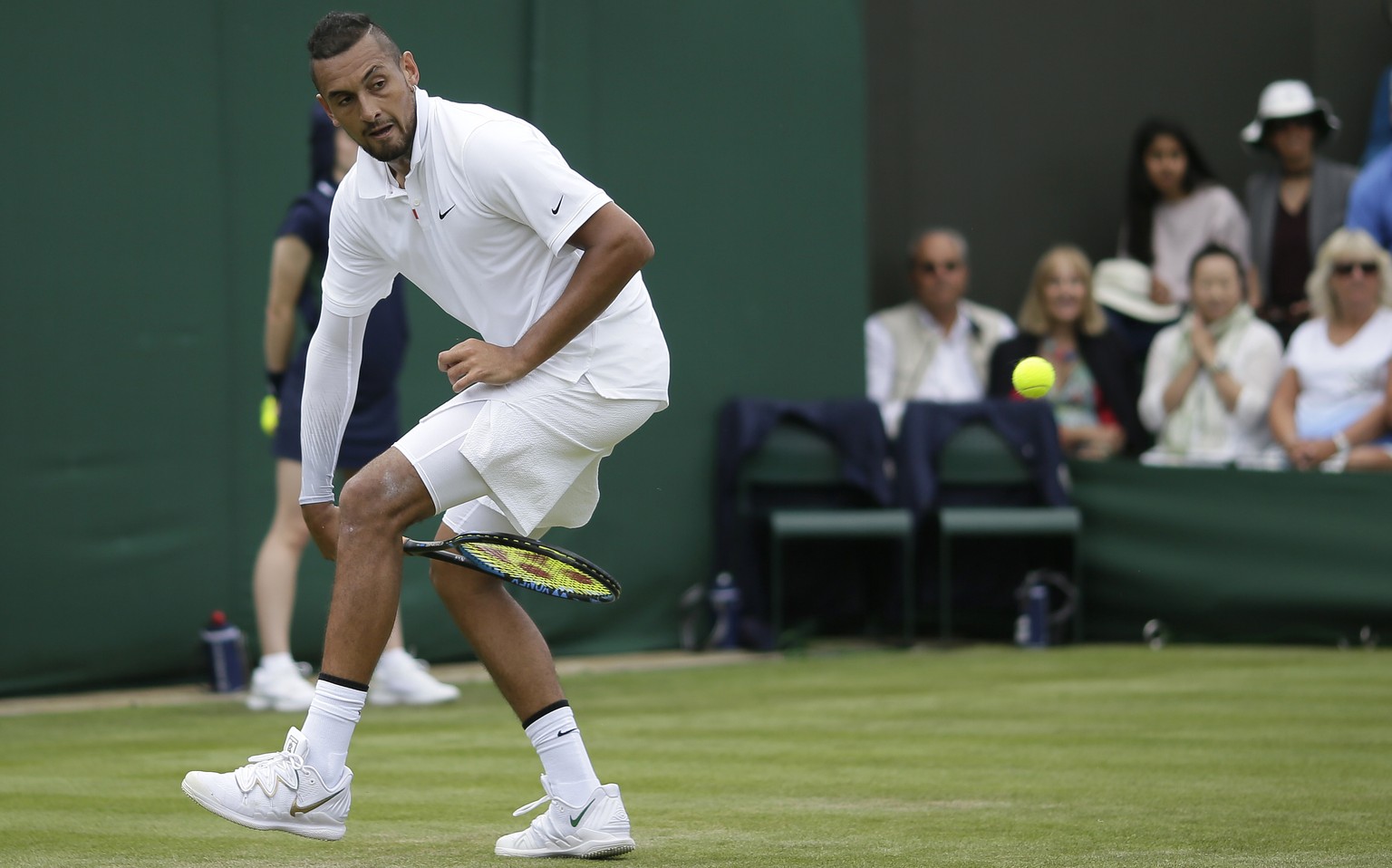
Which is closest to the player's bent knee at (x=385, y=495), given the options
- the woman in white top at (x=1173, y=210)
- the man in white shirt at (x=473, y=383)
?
the man in white shirt at (x=473, y=383)

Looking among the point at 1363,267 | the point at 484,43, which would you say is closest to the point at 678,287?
the point at 484,43

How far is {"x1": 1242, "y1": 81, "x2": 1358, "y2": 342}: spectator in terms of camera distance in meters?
10.0

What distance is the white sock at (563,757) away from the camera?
155 inches

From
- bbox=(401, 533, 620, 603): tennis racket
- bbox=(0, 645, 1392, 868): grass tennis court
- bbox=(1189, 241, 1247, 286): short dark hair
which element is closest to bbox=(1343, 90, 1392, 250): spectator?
bbox=(1189, 241, 1247, 286): short dark hair

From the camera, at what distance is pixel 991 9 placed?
1138 cm

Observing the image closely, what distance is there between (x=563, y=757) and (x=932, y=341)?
19.8 ft

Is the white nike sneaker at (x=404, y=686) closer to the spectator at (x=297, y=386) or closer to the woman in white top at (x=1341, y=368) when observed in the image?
the spectator at (x=297, y=386)

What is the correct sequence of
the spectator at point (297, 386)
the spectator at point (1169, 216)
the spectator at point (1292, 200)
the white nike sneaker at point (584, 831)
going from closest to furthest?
the white nike sneaker at point (584, 831) → the spectator at point (297, 386) → the spectator at point (1292, 200) → the spectator at point (1169, 216)

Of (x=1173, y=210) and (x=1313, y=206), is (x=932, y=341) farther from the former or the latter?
(x=1313, y=206)

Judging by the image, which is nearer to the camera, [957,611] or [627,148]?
[627,148]

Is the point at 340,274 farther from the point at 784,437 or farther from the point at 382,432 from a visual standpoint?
the point at 784,437

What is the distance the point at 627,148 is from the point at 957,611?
282 cm

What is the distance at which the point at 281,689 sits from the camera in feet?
21.7

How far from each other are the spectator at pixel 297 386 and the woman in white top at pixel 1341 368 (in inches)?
174
